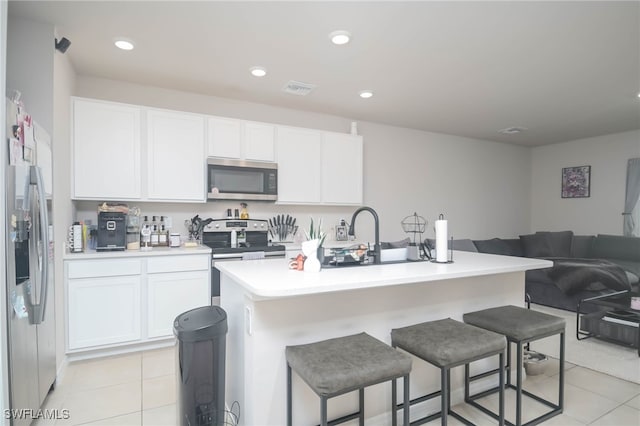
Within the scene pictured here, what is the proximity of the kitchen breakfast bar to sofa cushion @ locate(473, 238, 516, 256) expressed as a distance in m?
3.32

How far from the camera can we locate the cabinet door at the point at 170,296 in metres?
3.05

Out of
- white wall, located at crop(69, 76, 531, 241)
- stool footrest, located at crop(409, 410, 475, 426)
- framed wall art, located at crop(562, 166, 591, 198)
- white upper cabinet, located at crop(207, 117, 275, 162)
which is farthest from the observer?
framed wall art, located at crop(562, 166, 591, 198)

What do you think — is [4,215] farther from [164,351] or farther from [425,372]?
[425,372]

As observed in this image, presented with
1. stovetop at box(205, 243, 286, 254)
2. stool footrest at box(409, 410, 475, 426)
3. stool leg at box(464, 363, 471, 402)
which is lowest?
stool footrest at box(409, 410, 475, 426)

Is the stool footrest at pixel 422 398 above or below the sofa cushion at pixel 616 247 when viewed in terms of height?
below

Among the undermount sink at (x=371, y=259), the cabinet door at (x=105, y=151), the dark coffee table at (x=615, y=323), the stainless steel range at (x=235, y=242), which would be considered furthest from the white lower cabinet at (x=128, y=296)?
the dark coffee table at (x=615, y=323)

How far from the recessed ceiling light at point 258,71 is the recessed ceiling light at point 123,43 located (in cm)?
98

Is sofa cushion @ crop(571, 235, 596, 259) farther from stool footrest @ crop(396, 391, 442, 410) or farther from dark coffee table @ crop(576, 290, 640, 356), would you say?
stool footrest @ crop(396, 391, 442, 410)

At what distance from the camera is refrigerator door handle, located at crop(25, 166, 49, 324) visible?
73.3 inches

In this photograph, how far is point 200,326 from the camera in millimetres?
1676

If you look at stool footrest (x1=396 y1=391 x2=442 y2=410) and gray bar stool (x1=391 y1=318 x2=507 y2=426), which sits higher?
gray bar stool (x1=391 y1=318 x2=507 y2=426)

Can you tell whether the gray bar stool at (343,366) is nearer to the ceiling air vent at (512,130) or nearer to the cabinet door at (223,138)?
the cabinet door at (223,138)

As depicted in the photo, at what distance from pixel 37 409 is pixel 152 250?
140 cm

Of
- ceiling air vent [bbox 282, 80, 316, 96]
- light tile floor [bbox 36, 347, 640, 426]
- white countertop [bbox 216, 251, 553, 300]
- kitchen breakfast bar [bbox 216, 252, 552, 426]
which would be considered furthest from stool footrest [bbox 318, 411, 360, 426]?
ceiling air vent [bbox 282, 80, 316, 96]
